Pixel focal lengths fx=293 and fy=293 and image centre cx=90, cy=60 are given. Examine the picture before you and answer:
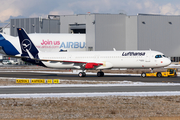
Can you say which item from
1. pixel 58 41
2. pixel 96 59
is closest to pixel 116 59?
pixel 96 59

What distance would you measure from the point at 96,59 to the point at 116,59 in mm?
3344

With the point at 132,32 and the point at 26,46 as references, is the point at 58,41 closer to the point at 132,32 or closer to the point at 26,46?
the point at 132,32

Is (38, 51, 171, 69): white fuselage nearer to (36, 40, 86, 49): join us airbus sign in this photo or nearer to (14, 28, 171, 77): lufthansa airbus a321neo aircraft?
(14, 28, 171, 77): lufthansa airbus a321neo aircraft

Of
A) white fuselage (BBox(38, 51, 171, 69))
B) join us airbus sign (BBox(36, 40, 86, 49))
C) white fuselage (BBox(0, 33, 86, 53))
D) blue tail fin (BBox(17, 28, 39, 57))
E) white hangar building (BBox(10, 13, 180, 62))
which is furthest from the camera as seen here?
join us airbus sign (BBox(36, 40, 86, 49))

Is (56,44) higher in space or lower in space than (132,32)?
lower

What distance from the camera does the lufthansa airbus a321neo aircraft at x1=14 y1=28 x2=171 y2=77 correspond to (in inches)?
1759

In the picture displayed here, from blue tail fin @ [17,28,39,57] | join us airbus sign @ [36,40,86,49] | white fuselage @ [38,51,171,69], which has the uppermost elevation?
join us airbus sign @ [36,40,86,49]

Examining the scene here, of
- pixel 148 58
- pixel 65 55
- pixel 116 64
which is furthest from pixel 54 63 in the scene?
pixel 148 58

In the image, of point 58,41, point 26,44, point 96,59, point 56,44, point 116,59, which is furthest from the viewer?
point 56,44

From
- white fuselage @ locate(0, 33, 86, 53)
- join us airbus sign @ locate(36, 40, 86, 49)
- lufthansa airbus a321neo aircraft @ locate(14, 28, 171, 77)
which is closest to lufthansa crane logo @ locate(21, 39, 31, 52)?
lufthansa airbus a321neo aircraft @ locate(14, 28, 171, 77)

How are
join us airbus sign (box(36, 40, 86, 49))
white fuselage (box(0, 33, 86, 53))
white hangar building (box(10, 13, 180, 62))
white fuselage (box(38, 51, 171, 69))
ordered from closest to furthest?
white fuselage (box(38, 51, 171, 69)), white hangar building (box(10, 13, 180, 62)), white fuselage (box(0, 33, 86, 53)), join us airbus sign (box(36, 40, 86, 49))

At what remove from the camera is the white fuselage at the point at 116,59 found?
146 feet

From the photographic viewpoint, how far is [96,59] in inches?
1843

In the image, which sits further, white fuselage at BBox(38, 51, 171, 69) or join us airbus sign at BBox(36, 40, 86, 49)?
join us airbus sign at BBox(36, 40, 86, 49)
